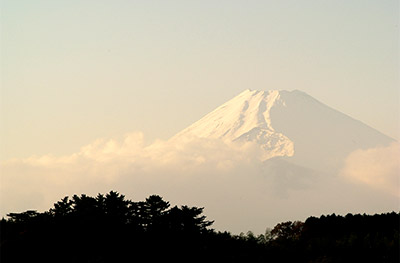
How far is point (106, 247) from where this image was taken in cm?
7175

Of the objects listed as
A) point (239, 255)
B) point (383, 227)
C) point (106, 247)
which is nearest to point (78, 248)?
point (106, 247)

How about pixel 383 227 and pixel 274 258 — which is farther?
pixel 383 227

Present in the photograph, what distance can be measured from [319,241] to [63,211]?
2529cm

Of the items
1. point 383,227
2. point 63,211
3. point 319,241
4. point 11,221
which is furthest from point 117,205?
point 383,227

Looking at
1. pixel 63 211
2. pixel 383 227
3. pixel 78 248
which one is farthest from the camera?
pixel 383 227

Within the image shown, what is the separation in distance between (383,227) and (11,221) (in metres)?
45.9

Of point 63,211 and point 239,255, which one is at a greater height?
point 63,211

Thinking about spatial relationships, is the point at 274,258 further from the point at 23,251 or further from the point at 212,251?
the point at 23,251

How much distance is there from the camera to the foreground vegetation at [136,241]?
68.7 metres

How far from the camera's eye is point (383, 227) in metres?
101

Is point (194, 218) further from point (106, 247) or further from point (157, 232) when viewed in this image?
point (106, 247)

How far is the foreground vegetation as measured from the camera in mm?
68688

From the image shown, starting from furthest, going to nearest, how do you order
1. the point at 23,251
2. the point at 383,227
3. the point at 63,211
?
the point at 383,227, the point at 63,211, the point at 23,251

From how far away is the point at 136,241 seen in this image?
73.8 meters
